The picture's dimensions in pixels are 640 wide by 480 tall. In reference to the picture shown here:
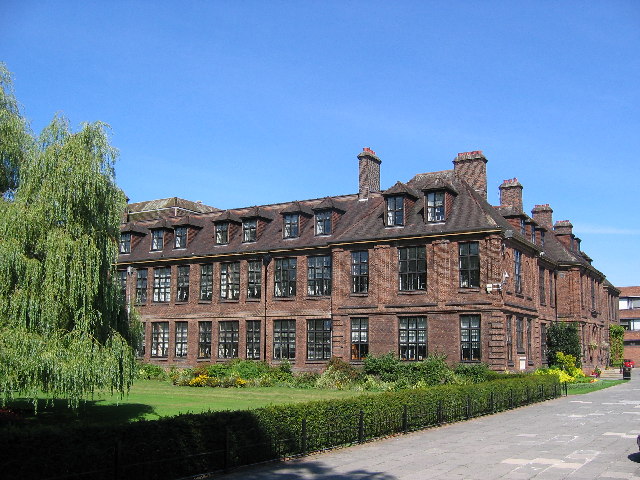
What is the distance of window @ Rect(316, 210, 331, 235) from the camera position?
39344 mm

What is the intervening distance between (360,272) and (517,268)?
8444 millimetres

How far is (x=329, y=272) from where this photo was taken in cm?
3822

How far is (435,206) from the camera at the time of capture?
35.2 metres

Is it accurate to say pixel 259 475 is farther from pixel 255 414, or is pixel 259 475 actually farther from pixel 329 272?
pixel 329 272

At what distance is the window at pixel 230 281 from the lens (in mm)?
41531

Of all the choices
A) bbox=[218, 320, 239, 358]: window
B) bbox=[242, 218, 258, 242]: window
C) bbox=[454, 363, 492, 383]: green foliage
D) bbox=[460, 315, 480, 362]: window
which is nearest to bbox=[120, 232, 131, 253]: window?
bbox=[242, 218, 258, 242]: window

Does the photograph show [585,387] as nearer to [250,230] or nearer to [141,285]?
[250,230]

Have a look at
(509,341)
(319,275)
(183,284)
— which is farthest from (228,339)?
(509,341)

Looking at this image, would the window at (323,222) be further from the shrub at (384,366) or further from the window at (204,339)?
the window at (204,339)

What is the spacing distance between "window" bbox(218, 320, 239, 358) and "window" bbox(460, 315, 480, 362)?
46.2 feet

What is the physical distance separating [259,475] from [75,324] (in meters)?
7.04

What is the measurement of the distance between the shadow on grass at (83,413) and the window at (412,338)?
50.1ft

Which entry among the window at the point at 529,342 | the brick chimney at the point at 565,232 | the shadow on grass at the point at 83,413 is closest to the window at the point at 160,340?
the shadow on grass at the point at 83,413

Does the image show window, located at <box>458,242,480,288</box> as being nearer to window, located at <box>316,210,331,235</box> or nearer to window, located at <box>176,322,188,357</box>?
window, located at <box>316,210,331,235</box>
